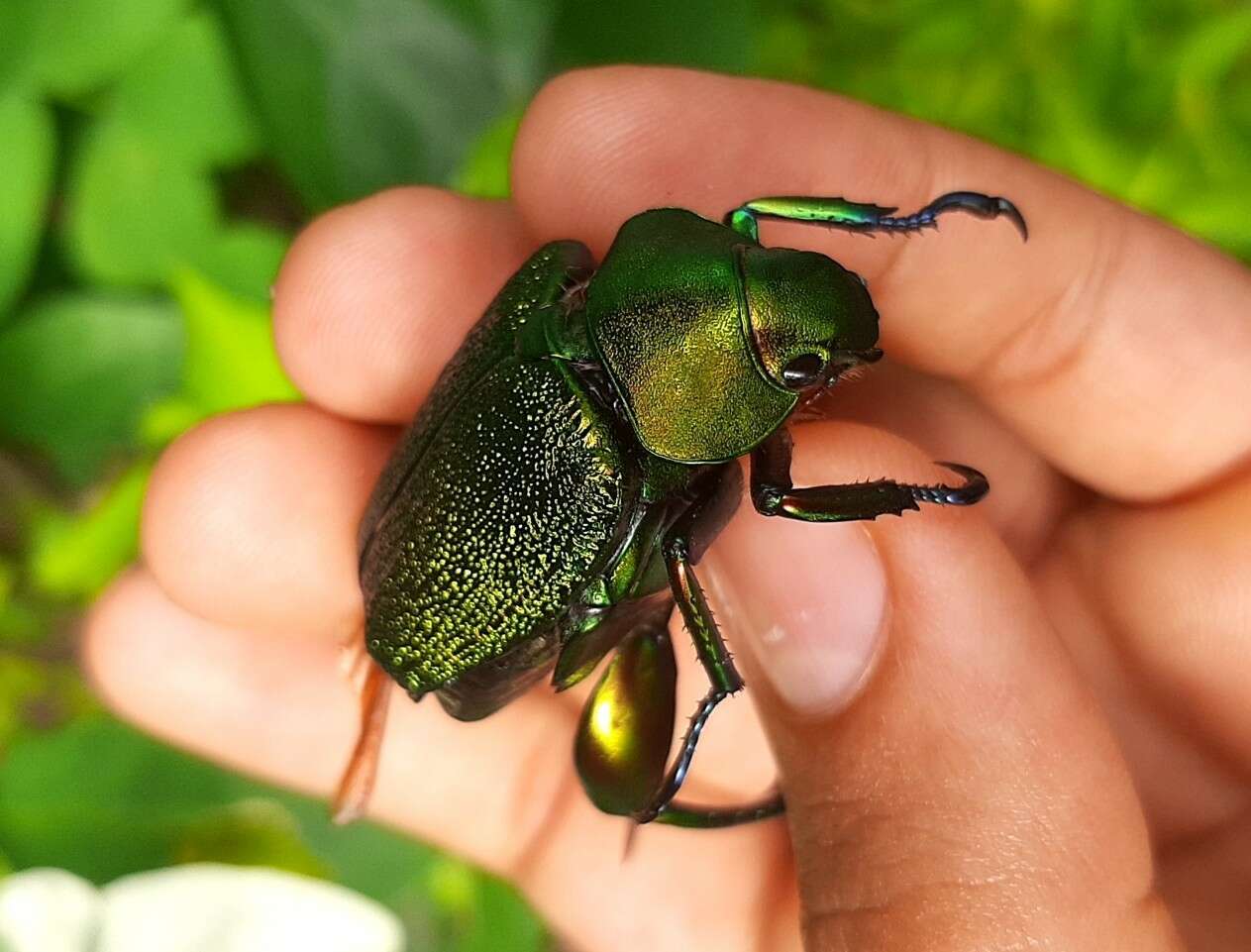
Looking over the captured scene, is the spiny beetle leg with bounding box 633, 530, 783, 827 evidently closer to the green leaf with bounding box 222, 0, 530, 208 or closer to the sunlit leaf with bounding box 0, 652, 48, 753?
the green leaf with bounding box 222, 0, 530, 208

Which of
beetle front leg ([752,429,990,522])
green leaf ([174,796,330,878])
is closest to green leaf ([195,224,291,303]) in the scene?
green leaf ([174,796,330,878])

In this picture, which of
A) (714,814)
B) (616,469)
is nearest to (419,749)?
(714,814)

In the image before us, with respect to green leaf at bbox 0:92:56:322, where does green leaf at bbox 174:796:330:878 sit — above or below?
below

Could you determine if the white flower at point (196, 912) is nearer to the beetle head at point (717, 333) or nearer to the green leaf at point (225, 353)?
the green leaf at point (225, 353)

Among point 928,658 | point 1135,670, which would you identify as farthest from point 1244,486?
point 928,658

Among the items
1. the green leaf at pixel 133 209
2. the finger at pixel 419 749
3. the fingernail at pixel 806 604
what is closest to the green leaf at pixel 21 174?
the green leaf at pixel 133 209

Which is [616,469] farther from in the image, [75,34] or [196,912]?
[75,34]
